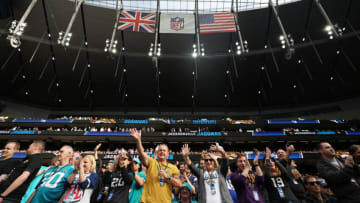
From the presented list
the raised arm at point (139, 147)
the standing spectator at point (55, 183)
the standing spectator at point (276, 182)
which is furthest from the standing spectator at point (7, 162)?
the standing spectator at point (276, 182)

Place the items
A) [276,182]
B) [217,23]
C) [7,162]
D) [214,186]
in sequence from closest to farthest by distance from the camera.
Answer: [214,186]
[7,162]
[276,182]
[217,23]

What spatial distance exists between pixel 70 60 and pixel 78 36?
2.81 metres

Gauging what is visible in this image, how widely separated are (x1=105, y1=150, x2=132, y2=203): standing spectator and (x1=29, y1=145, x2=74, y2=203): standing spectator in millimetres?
794

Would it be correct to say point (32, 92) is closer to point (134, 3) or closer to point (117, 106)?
point (117, 106)

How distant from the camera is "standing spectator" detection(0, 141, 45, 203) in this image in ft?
9.90

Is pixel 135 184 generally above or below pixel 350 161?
below

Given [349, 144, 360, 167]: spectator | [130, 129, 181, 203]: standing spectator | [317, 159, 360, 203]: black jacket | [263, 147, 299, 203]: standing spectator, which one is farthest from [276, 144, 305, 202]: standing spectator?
[130, 129, 181, 203]: standing spectator

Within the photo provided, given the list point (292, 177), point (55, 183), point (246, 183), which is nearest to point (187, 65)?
point (292, 177)

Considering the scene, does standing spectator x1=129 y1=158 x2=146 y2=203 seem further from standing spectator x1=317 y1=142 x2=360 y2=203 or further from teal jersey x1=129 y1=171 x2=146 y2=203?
standing spectator x1=317 y1=142 x2=360 y2=203

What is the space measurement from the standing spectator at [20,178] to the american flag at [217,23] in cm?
1101

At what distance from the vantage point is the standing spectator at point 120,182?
3404mm

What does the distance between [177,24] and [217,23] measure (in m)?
2.74

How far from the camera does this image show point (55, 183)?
2967 mm

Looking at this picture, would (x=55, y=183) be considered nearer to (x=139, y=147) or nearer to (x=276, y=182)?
(x=139, y=147)
